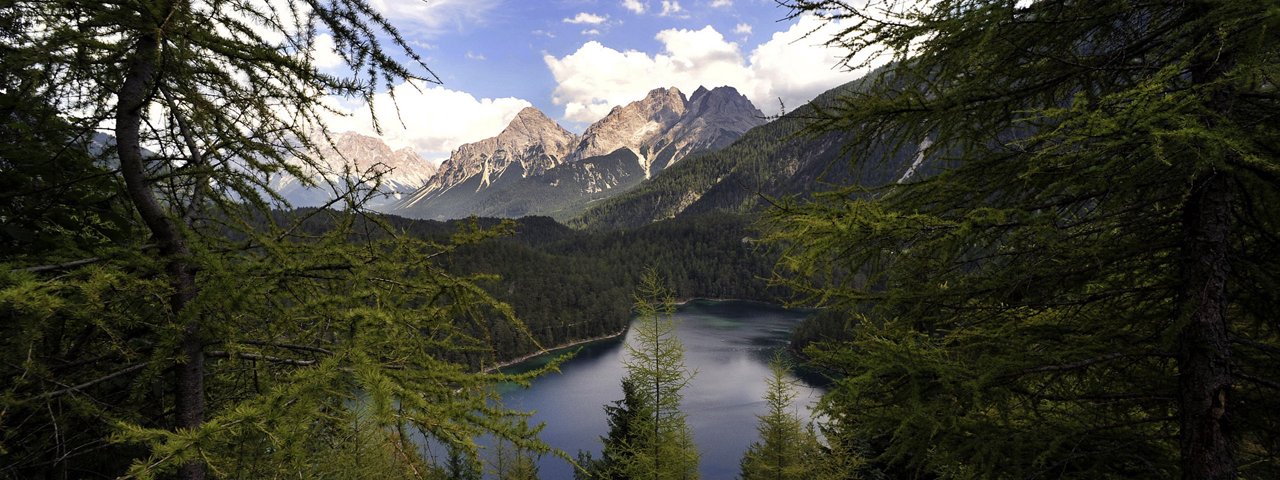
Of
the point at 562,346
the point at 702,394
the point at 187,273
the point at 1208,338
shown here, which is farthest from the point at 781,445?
the point at 562,346

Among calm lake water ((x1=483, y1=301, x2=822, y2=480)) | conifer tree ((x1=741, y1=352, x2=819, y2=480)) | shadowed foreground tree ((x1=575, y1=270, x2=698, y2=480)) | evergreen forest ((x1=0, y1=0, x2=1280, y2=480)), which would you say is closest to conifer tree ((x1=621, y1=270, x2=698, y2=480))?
shadowed foreground tree ((x1=575, y1=270, x2=698, y2=480))

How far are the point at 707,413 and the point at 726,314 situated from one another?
238 feet

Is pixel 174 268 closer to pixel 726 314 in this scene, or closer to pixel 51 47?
pixel 51 47

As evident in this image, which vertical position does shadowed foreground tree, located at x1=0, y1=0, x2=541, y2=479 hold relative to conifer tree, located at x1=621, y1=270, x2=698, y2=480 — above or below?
above

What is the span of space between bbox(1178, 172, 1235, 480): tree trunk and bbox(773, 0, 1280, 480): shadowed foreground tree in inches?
0.4

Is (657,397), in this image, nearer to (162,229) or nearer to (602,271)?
(162,229)

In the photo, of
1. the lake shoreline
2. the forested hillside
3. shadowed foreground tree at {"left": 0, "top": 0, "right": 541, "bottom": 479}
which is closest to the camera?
shadowed foreground tree at {"left": 0, "top": 0, "right": 541, "bottom": 479}

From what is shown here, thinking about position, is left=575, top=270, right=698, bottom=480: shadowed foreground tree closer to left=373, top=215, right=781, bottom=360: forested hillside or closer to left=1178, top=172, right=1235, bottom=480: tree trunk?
left=1178, top=172, right=1235, bottom=480: tree trunk

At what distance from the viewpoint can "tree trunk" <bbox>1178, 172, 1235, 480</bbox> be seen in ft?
10.1

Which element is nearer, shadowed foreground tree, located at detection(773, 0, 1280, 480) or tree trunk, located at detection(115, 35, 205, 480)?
tree trunk, located at detection(115, 35, 205, 480)

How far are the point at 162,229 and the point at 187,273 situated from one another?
0.27m

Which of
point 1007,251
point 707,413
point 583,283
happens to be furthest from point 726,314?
point 1007,251

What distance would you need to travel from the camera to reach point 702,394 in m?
58.3

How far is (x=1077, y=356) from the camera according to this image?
3.67m
